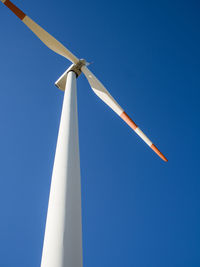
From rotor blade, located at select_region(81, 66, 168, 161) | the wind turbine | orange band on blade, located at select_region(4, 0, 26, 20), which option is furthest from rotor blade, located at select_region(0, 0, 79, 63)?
the wind turbine

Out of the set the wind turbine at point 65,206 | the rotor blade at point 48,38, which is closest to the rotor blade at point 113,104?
the rotor blade at point 48,38

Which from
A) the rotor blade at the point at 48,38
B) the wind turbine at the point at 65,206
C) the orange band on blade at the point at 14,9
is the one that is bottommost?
the wind turbine at the point at 65,206

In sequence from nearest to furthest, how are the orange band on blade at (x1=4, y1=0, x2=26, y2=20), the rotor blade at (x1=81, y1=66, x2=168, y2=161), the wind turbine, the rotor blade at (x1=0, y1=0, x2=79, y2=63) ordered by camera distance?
the wind turbine, the orange band on blade at (x1=4, y1=0, x2=26, y2=20), the rotor blade at (x1=0, y1=0, x2=79, y2=63), the rotor blade at (x1=81, y1=66, x2=168, y2=161)

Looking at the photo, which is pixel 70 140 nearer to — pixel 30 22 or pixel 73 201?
pixel 73 201

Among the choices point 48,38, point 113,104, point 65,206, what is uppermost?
point 48,38

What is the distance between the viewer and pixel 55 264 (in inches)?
147

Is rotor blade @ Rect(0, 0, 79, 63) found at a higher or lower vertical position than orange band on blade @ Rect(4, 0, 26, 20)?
lower

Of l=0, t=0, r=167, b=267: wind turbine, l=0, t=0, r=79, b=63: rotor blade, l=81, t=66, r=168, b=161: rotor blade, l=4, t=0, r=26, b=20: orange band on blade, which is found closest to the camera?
l=0, t=0, r=167, b=267: wind turbine

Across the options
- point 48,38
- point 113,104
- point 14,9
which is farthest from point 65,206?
point 14,9

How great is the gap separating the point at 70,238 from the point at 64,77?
1071 centimetres

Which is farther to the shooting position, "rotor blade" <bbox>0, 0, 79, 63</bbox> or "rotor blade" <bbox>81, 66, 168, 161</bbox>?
"rotor blade" <bbox>81, 66, 168, 161</bbox>

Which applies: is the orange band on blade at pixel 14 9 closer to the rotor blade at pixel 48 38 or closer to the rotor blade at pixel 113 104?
the rotor blade at pixel 48 38

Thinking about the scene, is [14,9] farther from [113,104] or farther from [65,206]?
[65,206]

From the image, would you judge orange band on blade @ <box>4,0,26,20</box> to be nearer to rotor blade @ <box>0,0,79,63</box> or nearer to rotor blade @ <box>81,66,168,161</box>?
rotor blade @ <box>0,0,79,63</box>
